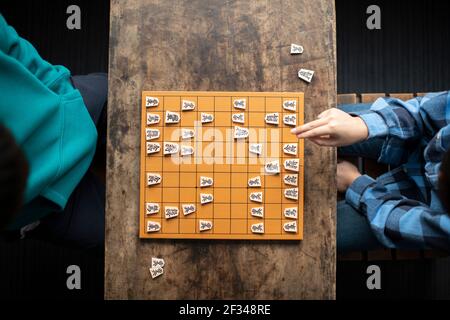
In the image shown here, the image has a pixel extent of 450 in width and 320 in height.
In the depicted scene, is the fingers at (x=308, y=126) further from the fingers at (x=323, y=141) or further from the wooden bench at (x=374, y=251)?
the wooden bench at (x=374, y=251)

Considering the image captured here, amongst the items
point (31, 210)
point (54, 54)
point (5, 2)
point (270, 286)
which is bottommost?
point (270, 286)

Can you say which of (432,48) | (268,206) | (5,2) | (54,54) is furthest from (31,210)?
(432,48)

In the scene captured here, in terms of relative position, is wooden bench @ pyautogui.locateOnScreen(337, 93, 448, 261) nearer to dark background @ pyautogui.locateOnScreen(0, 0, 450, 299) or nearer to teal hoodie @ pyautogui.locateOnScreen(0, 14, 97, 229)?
dark background @ pyautogui.locateOnScreen(0, 0, 450, 299)

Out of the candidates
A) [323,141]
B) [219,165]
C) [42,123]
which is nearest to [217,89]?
[219,165]

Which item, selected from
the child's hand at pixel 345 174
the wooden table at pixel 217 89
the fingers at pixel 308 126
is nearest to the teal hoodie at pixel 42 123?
the wooden table at pixel 217 89

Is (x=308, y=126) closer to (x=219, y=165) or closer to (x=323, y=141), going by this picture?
→ (x=323, y=141)

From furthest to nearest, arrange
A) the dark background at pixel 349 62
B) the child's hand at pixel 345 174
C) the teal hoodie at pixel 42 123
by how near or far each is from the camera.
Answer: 1. the dark background at pixel 349 62
2. the child's hand at pixel 345 174
3. the teal hoodie at pixel 42 123

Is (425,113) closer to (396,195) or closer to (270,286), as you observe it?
(396,195)
